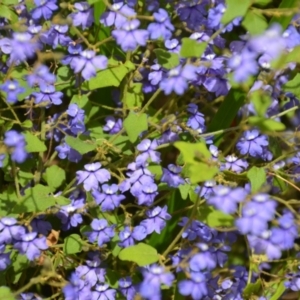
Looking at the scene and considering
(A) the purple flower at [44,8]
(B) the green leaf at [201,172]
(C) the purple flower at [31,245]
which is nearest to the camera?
(B) the green leaf at [201,172]

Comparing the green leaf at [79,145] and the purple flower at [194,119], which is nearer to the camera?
the green leaf at [79,145]

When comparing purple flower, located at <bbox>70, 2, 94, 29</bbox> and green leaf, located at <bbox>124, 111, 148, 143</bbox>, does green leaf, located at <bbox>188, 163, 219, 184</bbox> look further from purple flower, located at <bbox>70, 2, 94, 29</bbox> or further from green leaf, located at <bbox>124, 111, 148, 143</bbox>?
purple flower, located at <bbox>70, 2, 94, 29</bbox>

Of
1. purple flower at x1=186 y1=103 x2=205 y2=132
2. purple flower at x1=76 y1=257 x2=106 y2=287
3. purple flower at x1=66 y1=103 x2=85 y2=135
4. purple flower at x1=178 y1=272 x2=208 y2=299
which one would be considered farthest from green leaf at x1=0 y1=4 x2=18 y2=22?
purple flower at x1=178 y1=272 x2=208 y2=299

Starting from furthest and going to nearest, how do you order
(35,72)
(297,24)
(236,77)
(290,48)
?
(297,24)
(290,48)
(35,72)
(236,77)

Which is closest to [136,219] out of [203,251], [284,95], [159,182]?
[159,182]

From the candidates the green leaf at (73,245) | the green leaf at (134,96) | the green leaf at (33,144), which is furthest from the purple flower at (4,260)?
the green leaf at (134,96)

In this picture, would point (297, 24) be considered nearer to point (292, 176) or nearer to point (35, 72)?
point (292, 176)

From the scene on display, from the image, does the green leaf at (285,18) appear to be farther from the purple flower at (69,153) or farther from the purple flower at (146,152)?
the purple flower at (69,153)
